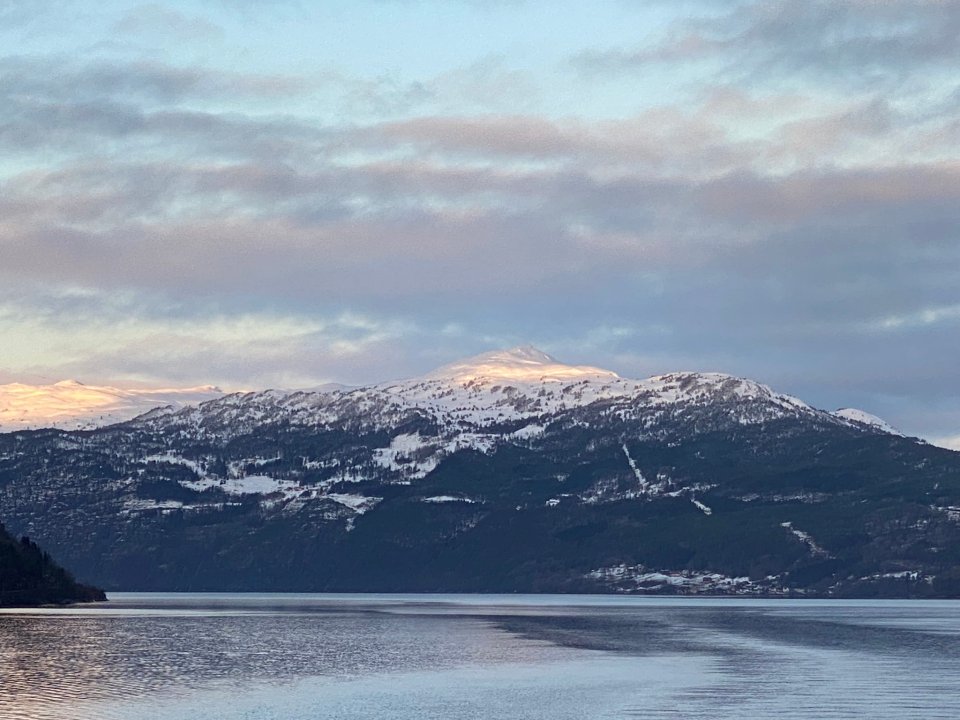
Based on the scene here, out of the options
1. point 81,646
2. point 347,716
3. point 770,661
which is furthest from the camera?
point 81,646

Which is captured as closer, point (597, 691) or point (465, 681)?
point (597, 691)

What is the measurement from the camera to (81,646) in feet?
602

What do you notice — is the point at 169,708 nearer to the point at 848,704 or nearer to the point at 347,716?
the point at 347,716

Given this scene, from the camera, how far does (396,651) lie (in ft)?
613

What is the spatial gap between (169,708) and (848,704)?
160 ft

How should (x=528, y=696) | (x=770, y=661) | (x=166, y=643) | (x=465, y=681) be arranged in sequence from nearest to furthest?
(x=528, y=696), (x=465, y=681), (x=770, y=661), (x=166, y=643)

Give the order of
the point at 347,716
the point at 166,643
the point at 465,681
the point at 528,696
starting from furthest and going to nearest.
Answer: the point at 166,643 < the point at 465,681 < the point at 528,696 < the point at 347,716

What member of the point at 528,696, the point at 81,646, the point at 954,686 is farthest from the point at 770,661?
the point at 81,646

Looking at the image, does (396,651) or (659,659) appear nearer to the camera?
(659,659)

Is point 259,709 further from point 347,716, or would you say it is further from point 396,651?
point 396,651

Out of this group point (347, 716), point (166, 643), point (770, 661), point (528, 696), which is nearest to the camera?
point (347, 716)

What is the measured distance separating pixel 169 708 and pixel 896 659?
272ft

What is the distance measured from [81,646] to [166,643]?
13.9 m

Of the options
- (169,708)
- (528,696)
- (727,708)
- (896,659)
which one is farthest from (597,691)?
(896,659)
